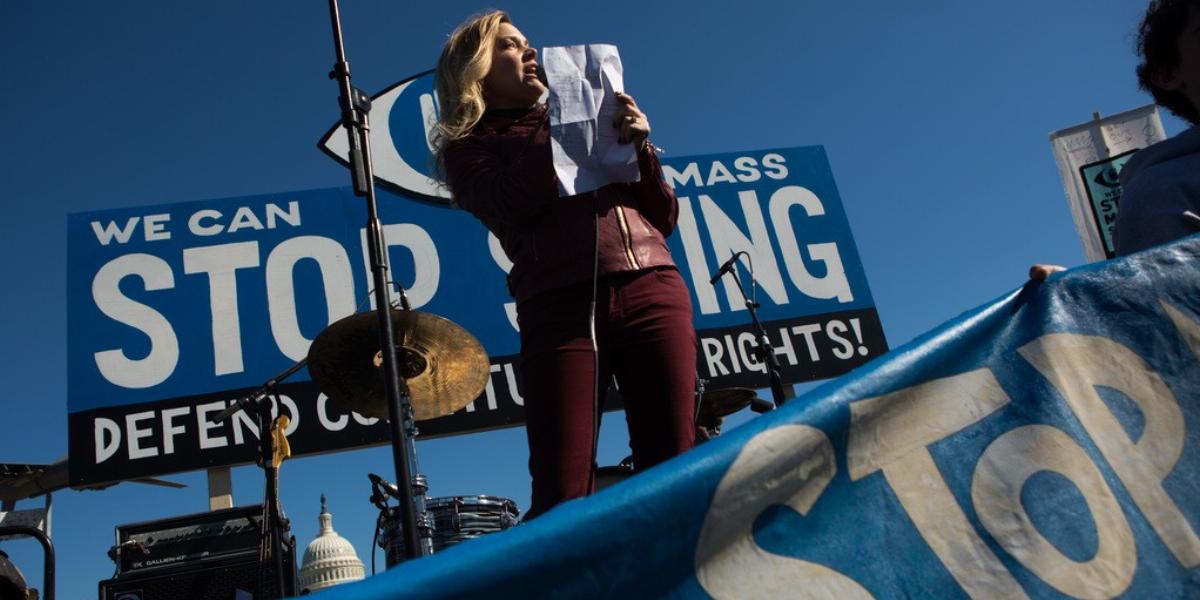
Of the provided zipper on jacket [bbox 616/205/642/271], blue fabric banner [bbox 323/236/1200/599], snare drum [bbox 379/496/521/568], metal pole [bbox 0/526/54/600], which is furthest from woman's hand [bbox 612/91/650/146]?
snare drum [bbox 379/496/521/568]

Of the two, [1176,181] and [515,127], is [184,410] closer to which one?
[515,127]

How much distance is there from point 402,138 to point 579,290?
5.70 metres

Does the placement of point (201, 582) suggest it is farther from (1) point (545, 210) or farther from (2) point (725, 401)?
(1) point (545, 210)

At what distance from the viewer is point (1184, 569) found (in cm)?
132

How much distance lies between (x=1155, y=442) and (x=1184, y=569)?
24 cm

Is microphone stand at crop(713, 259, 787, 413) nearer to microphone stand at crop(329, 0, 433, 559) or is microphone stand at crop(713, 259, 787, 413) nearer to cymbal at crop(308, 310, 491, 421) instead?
cymbal at crop(308, 310, 491, 421)

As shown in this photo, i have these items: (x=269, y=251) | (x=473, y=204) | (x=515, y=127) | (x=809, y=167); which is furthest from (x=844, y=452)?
(x=809, y=167)

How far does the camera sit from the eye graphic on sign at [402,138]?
684 cm

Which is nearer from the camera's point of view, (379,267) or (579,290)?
(579,290)

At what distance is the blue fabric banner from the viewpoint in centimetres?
110

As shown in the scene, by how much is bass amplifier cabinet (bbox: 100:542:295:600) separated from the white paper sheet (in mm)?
3943

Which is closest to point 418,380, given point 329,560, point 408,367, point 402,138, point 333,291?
point 408,367

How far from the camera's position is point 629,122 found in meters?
1.82

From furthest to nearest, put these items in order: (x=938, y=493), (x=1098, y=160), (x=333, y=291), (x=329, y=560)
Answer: (x=329, y=560) < (x=333, y=291) < (x=1098, y=160) < (x=938, y=493)
